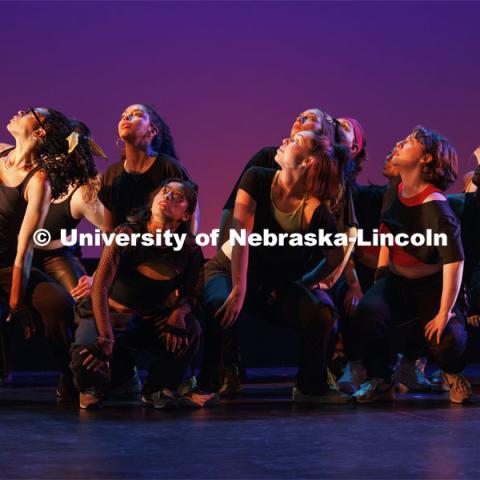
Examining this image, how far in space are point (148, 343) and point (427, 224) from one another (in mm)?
1272

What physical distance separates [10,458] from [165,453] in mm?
450

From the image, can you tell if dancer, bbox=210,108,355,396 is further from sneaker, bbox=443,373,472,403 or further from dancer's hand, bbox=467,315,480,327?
dancer's hand, bbox=467,315,480,327

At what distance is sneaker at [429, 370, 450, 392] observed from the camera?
449 centimetres

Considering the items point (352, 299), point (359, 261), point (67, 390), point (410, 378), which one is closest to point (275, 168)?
point (352, 299)

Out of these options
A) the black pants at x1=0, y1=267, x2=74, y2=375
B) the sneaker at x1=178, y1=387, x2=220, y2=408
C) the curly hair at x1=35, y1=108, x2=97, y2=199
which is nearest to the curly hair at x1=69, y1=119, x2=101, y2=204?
the curly hair at x1=35, y1=108, x2=97, y2=199

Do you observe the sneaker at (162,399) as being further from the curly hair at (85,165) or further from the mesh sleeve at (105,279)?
the curly hair at (85,165)

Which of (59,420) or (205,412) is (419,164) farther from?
(59,420)

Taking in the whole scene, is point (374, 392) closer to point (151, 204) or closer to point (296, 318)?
point (296, 318)

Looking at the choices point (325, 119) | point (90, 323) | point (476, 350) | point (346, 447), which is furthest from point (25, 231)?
point (476, 350)

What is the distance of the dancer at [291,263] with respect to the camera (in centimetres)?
402

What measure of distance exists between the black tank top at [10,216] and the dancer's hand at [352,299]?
1529mm

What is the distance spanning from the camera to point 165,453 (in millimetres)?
2895

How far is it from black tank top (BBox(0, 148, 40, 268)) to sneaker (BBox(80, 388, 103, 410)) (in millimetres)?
892

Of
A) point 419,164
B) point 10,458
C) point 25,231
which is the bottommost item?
point 10,458
